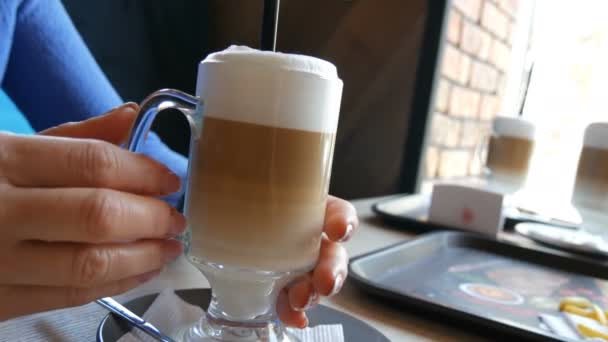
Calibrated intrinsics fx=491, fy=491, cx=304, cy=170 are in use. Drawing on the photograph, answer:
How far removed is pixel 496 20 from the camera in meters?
2.15

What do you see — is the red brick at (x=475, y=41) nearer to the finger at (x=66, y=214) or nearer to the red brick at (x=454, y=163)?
the red brick at (x=454, y=163)

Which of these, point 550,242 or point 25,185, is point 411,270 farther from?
point 25,185

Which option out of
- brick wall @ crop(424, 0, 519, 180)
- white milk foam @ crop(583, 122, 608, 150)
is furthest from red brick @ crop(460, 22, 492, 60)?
white milk foam @ crop(583, 122, 608, 150)

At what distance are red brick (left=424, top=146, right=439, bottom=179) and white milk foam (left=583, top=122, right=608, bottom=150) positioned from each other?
0.62 m

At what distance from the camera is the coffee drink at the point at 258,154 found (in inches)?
16.6

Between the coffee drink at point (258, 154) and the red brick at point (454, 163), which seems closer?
the coffee drink at point (258, 154)

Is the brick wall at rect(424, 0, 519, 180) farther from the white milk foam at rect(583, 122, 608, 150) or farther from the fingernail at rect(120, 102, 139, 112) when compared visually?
the fingernail at rect(120, 102, 139, 112)

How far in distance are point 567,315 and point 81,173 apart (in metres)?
0.64

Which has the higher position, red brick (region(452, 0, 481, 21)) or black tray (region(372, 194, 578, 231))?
red brick (region(452, 0, 481, 21))

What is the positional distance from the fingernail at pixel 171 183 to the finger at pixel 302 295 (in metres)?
0.16

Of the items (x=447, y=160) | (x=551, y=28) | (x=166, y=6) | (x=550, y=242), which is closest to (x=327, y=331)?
(x=550, y=242)

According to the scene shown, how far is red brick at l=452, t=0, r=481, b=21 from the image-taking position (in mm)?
1834

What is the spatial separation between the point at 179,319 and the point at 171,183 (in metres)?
0.16

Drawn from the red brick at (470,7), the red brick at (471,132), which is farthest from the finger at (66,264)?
the red brick at (471,132)
